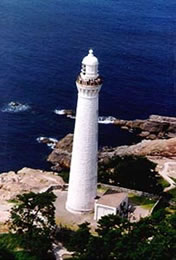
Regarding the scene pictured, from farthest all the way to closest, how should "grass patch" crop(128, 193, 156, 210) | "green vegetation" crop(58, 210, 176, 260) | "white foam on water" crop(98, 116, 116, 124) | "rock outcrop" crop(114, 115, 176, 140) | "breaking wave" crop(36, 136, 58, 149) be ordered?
1. "white foam on water" crop(98, 116, 116, 124)
2. "rock outcrop" crop(114, 115, 176, 140)
3. "breaking wave" crop(36, 136, 58, 149)
4. "grass patch" crop(128, 193, 156, 210)
5. "green vegetation" crop(58, 210, 176, 260)

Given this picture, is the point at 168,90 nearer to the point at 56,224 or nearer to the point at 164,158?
the point at 164,158

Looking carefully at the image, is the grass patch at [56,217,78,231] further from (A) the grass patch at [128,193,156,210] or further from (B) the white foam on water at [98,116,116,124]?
(B) the white foam on water at [98,116,116,124]

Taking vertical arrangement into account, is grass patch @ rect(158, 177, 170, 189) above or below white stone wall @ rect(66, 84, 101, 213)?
below

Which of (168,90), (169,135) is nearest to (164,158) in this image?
(169,135)

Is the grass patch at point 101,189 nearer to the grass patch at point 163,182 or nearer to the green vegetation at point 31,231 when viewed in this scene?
the grass patch at point 163,182

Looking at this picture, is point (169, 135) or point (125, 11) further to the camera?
point (125, 11)

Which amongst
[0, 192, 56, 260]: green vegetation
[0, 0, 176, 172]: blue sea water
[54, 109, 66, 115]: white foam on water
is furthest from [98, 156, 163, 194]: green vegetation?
[54, 109, 66, 115]: white foam on water

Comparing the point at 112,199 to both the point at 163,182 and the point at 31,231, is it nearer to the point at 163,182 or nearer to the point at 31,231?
the point at 31,231

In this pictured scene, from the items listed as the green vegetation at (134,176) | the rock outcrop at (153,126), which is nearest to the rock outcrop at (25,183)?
the green vegetation at (134,176)
